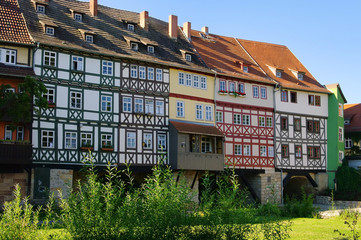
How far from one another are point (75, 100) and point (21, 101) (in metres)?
3.91

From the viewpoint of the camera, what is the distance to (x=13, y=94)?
78.5 ft

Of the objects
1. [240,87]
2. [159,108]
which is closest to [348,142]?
[240,87]

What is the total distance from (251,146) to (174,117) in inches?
273

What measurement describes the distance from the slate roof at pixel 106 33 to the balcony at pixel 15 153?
19.3 ft

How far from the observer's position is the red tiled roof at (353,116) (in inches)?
1682

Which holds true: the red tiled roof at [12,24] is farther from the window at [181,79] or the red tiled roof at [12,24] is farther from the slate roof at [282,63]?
the slate roof at [282,63]

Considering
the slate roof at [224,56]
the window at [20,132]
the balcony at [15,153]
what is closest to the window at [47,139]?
the window at [20,132]

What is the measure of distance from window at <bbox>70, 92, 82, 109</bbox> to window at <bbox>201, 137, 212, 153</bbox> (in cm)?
894

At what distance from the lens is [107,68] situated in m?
28.7

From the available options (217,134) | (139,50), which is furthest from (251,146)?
(139,50)

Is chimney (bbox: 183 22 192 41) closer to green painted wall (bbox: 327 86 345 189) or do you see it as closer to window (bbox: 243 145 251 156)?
window (bbox: 243 145 251 156)

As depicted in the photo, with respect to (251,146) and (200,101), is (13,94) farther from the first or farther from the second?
(251,146)

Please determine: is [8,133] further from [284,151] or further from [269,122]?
[284,151]

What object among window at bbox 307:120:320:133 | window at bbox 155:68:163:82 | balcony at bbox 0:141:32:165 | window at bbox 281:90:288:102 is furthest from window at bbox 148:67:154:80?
window at bbox 307:120:320:133
